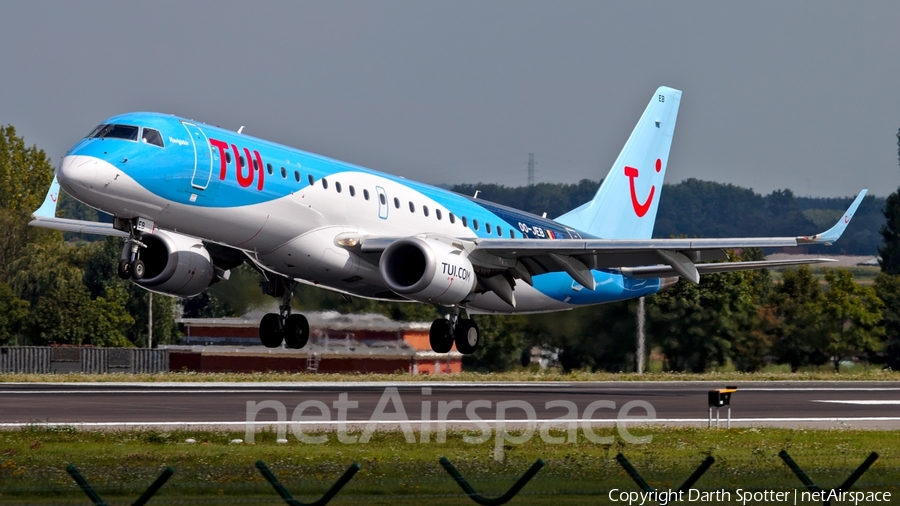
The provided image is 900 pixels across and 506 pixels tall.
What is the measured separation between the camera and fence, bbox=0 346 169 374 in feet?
195

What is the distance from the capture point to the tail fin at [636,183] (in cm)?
4252

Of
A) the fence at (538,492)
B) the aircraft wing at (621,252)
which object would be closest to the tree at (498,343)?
the aircraft wing at (621,252)

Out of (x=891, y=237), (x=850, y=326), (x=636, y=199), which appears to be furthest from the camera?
(x=891, y=237)

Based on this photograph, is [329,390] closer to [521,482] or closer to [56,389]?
[56,389]

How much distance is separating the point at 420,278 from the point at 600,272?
9439 mm

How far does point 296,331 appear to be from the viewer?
3606 centimetres

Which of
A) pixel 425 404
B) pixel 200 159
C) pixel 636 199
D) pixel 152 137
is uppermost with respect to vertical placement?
pixel 636 199

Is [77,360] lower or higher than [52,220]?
lower

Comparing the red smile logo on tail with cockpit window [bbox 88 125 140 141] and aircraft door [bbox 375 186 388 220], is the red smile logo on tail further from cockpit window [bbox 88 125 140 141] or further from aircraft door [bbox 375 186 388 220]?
cockpit window [bbox 88 125 140 141]

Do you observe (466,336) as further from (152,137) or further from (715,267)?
(152,137)

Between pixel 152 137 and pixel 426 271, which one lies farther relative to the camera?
pixel 426 271

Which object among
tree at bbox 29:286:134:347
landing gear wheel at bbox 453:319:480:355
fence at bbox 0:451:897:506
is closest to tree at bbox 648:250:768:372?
landing gear wheel at bbox 453:319:480:355

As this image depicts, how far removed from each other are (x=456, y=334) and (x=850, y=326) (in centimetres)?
2385

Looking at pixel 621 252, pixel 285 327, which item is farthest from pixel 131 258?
pixel 621 252
